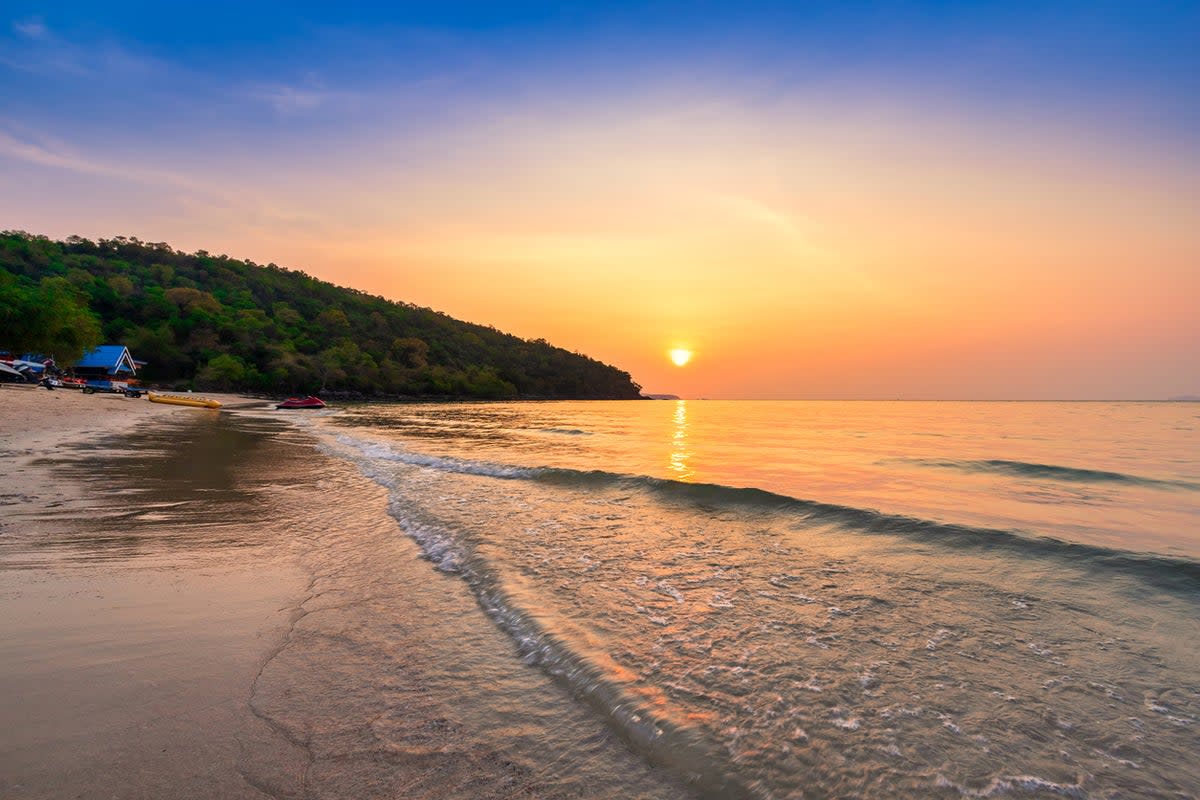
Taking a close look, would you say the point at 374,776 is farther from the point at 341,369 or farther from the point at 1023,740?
the point at 341,369

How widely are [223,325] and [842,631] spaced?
132175 mm

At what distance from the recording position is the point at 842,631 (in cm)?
584

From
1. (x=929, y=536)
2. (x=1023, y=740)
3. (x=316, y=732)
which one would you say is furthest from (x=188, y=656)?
(x=929, y=536)

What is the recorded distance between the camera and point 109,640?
489 cm

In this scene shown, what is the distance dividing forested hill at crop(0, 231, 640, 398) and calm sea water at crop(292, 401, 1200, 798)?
232ft

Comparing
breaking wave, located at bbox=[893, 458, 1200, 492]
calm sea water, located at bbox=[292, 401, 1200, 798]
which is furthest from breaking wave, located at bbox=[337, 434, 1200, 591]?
breaking wave, located at bbox=[893, 458, 1200, 492]

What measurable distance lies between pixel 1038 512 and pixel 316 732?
14.9 metres

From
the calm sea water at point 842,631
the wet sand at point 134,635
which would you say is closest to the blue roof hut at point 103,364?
the wet sand at point 134,635

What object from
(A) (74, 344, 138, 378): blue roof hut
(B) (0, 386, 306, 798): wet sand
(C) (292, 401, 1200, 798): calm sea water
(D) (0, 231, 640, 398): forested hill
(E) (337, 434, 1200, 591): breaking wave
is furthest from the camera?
(A) (74, 344, 138, 378): blue roof hut

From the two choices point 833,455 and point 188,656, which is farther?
point 833,455

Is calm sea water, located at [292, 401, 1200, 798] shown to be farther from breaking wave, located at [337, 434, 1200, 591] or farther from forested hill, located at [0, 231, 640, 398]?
forested hill, located at [0, 231, 640, 398]

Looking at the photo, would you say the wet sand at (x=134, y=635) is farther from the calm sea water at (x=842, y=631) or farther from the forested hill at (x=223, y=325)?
the forested hill at (x=223, y=325)

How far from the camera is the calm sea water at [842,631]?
3719 millimetres

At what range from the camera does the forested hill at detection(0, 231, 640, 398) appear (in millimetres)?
66688
